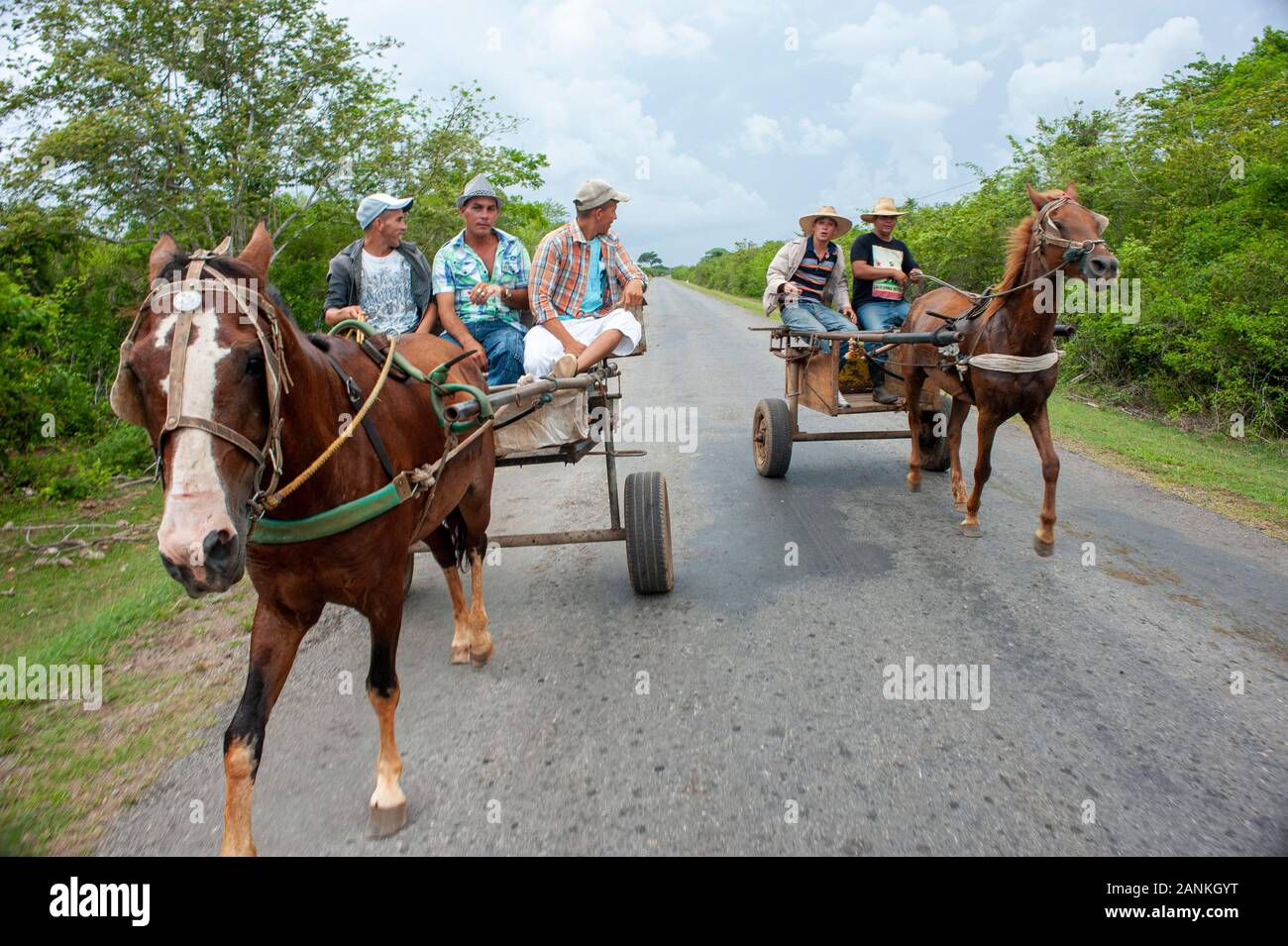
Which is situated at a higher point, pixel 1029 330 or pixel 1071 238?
pixel 1071 238

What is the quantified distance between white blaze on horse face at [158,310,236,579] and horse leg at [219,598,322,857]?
90cm

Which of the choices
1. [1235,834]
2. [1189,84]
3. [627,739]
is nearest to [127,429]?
[627,739]

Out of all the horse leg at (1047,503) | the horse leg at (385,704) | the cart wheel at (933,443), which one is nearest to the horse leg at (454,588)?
the horse leg at (385,704)

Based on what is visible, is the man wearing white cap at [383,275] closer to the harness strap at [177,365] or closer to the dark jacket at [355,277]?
the dark jacket at [355,277]

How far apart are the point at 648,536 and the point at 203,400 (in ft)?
9.38

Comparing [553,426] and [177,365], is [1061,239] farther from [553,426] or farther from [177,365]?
[177,365]

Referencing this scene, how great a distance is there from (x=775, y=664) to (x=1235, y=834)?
185 cm

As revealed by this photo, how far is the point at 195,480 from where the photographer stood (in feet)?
6.42

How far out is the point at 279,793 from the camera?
9.89 feet

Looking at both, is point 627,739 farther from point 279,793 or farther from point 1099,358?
point 1099,358

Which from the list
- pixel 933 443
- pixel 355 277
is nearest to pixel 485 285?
pixel 355 277

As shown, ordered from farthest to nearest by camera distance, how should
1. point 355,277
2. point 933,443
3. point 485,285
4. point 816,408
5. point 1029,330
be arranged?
point 933,443
point 816,408
point 1029,330
point 485,285
point 355,277

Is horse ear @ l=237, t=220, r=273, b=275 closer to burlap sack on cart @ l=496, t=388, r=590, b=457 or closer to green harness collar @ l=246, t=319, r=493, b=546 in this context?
green harness collar @ l=246, t=319, r=493, b=546

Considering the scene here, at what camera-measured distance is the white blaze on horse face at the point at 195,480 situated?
1.90 metres
